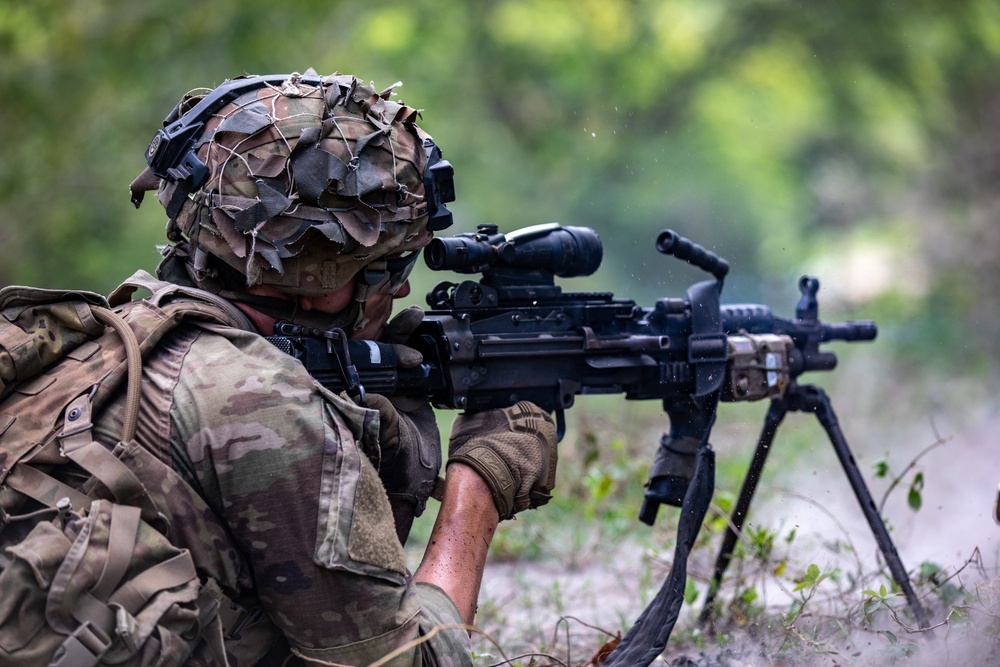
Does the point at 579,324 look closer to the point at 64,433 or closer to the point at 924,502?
the point at 64,433

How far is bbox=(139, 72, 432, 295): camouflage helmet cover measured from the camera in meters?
2.78

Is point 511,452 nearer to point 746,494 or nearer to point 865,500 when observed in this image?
point 746,494

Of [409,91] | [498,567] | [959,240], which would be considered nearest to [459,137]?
[409,91]

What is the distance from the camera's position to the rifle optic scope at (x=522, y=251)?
340 centimetres

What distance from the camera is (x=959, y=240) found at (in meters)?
10.8

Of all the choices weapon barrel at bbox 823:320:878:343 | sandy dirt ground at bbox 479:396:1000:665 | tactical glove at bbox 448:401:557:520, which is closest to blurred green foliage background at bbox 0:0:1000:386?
sandy dirt ground at bbox 479:396:1000:665

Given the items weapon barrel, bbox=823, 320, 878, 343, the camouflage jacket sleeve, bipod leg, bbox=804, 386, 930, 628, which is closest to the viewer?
the camouflage jacket sleeve

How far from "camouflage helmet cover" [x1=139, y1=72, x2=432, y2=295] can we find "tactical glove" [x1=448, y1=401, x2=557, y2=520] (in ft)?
2.40

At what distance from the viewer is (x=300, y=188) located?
278cm

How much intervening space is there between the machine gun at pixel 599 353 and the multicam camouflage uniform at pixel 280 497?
46 centimetres

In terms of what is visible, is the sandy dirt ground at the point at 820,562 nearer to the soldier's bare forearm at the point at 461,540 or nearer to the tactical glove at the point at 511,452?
the tactical glove at the point at 511,452

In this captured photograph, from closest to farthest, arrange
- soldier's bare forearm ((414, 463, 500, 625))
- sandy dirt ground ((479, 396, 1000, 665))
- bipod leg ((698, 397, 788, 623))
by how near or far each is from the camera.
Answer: soldier's bare forearm ((414, 463, 500, 625))
sandy dirt ground ((479, 396, 1000, 665))
bipod leg ((698, 397, 788, 623))

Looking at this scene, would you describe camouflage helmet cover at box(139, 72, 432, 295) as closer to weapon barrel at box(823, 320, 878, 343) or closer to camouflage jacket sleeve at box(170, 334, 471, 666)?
camouflage jacket sleeve at box(170, 334, 471, 666)

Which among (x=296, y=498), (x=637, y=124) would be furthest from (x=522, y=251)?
(x=637, y=124)
